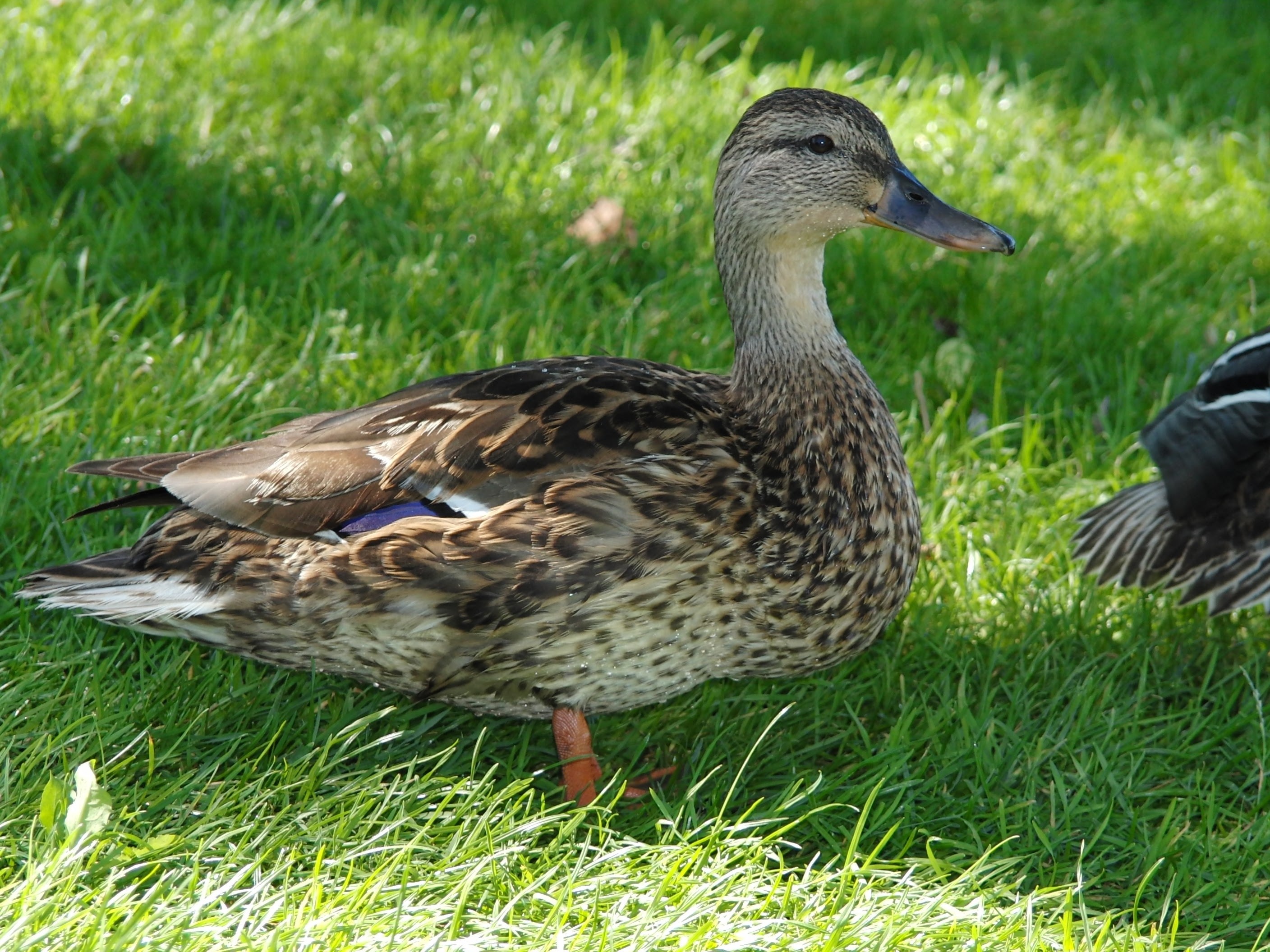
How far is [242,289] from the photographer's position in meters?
4.20

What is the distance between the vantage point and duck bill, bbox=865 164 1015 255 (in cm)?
315

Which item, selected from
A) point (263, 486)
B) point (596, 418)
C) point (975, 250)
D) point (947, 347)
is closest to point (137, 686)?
point (263, 486)

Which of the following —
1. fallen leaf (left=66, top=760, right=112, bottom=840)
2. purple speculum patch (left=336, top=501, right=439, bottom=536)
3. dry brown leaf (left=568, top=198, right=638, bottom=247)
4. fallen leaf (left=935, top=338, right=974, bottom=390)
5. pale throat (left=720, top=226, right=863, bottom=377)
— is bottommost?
fallen leaf (left=66, top=760, right=112, bottom=840)

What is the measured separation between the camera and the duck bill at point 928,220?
124 inches

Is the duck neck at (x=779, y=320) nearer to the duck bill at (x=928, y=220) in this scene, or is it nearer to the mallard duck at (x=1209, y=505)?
the duck bill at (x=928, y=220)

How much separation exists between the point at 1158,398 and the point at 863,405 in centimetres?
160

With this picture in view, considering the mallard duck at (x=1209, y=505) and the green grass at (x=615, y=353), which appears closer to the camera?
the green grass at (x=615, y=353)

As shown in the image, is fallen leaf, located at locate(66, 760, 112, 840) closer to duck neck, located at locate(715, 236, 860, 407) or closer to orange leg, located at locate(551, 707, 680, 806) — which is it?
orange leg, located at locate(551, 707, 680, 806)

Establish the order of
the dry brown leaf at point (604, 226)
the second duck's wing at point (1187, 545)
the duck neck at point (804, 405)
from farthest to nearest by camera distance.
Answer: the dry brown leaf at point (604, 226), the second duck's wing at point (1187, 545), the duck neck at point (804, 405)

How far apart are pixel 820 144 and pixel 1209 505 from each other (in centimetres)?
143

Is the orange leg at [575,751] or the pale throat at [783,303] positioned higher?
the pale throat at [783,303]

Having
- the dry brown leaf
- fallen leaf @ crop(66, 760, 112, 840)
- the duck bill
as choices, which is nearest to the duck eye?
Result: the duck bill

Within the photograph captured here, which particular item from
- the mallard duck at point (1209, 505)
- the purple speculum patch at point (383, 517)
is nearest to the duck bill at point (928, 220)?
the mallard duck at point (1209, 505)

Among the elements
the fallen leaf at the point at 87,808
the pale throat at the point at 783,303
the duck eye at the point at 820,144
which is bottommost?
the fallen leaf at the point at 87,808
